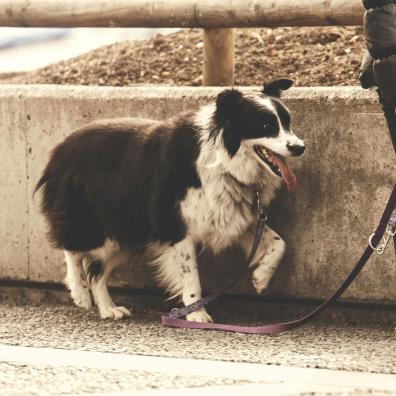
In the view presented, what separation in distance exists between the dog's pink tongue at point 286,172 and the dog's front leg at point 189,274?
2.34 ft

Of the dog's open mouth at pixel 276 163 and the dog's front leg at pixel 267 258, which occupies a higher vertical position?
the dog's open mouth at pixel 276 163

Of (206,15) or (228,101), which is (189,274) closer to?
(228,101)

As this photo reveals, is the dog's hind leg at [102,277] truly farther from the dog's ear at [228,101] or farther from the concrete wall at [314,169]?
the dog's ear at [228,101]

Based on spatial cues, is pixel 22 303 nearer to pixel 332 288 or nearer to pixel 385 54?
pixel 332 288

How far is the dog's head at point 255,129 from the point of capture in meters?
6.54

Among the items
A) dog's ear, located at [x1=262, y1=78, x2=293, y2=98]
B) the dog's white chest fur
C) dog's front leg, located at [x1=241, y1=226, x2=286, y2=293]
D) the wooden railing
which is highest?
the wooden railing

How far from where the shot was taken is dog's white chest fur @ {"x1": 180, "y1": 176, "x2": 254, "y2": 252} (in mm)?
6746

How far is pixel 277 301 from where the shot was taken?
709 centimetres

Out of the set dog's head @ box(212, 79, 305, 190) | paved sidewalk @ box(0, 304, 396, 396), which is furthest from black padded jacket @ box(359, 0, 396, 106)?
dog's head @ box(212, 79, 305, 190)

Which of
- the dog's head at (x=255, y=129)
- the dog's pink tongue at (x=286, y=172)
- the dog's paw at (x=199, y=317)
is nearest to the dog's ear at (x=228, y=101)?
the dog's head at (x=255, y=129)

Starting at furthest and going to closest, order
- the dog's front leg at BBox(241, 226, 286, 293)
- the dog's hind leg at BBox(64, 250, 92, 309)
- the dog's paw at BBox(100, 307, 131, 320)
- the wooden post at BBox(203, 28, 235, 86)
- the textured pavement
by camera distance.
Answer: the wooden post at BBox(203, 28, 235, 86)
the dog's hind leg at BBox(64, 250, 92, 309)
the dog's paw at BBox(100, 307, 131, 320)
the dog's front leg at BBox(241, 226, 286, 293)
the textured pavement

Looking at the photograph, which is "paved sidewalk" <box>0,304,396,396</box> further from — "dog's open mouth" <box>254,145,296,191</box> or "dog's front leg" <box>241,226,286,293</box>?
"dog's open mouth" <box>254,145,296,191</box>

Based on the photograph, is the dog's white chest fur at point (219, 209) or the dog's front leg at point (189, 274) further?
the dog's front leg at point (189, 274)

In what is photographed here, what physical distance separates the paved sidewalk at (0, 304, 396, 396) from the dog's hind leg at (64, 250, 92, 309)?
8 centimetres
